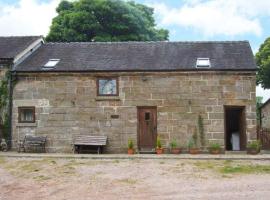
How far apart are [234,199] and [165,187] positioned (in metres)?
2.16

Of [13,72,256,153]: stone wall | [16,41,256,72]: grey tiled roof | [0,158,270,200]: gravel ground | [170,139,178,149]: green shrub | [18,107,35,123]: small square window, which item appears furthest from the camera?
[18,107,35,123]: small square window

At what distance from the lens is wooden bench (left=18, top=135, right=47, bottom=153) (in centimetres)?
2056

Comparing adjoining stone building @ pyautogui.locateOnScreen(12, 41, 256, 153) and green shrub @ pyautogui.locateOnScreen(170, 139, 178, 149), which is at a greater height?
adjoining stone building @ pyautogui.locateOnScreen(12, 41, 256, 153)

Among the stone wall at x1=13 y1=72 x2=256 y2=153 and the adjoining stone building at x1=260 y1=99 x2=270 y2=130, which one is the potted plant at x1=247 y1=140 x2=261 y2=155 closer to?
the stone wall at x1=13 y1=72 x2=256 y2=153

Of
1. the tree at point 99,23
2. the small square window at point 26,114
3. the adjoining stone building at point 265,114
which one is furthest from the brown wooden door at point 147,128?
the tree at point 99,23

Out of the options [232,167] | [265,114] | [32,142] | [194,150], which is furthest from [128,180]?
[265,114]

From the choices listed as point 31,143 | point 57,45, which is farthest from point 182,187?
point 57,45

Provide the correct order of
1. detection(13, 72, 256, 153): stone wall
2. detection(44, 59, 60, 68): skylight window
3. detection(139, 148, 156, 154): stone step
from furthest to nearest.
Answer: detection(44, 59, 60, 68): skylight window < detection(139, 148, 156, 154): stone step < detection(13, 72, 256, 153): stone wall

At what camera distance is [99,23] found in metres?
34.2

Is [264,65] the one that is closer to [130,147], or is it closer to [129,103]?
[129,103]

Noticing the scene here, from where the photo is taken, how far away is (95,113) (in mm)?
20547

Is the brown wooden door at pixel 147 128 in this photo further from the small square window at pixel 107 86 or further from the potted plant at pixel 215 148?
the potted plant at pixel 215 148

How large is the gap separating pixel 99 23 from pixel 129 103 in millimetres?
15136

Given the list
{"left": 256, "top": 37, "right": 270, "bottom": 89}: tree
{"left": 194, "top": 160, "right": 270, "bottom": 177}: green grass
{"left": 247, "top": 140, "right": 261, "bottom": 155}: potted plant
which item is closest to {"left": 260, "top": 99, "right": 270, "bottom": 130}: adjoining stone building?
{"left": 256, "top": 37, "right": 270, "bottom": 89}: tree
